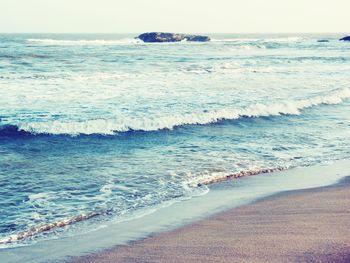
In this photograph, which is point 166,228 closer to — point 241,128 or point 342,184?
point 342,184

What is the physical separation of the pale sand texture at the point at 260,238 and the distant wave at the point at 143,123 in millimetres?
6622

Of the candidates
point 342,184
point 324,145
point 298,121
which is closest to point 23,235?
point 342,184

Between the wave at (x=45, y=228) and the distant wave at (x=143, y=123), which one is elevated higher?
the distant wave at (x=143, y=123)

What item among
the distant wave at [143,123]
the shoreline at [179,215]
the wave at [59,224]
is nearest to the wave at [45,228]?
the wave at [59,224]

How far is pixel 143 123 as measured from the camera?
43.1 feet

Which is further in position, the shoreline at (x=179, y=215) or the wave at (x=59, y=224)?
the wave at (x=59, y=224)

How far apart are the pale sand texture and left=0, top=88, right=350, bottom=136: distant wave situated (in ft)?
21.7

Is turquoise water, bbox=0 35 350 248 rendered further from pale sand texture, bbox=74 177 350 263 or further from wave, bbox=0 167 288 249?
pale sand texture, bbox=74 177 350 263

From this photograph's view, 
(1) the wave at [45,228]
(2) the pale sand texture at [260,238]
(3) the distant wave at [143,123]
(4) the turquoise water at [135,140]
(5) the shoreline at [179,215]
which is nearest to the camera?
(2) the pale sand texture at [260,238]

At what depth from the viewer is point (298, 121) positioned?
1450 centimetres

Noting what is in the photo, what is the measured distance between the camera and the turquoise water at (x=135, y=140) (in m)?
6.84

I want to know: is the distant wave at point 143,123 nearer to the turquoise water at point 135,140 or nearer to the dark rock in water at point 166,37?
the turquoise water at point 135,140

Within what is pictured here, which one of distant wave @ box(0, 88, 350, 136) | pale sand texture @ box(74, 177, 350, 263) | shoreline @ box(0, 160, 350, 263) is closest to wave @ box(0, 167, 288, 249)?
shoreline @ box(0, 160, 350, 263)

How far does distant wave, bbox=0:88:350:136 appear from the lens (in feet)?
40.0
